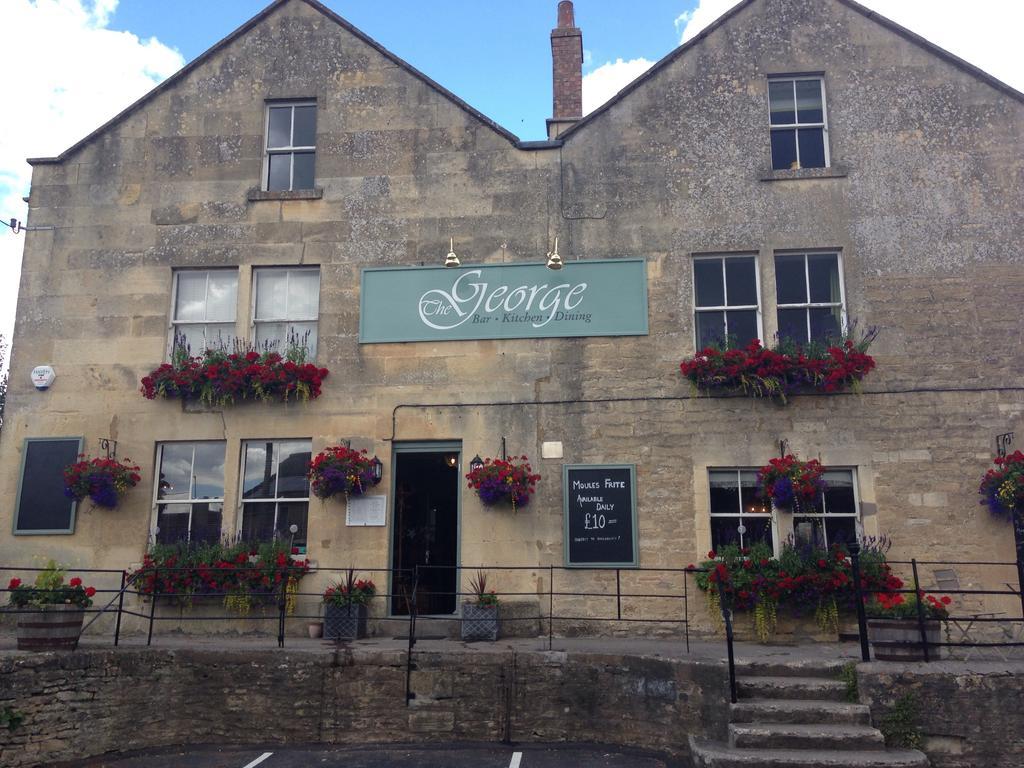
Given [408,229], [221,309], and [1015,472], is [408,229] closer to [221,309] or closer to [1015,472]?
[221,309]

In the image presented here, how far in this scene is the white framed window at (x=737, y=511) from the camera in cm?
1155

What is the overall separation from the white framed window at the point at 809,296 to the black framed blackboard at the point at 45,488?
32.8 feet

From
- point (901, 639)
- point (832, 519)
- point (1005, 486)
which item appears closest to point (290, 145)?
point (832, 519)

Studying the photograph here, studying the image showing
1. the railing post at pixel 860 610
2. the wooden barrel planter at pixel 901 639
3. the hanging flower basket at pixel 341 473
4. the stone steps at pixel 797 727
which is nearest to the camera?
the stone steps at pixel 797 727

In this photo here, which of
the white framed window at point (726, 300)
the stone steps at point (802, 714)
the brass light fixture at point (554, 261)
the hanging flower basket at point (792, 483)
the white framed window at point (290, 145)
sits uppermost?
the white framed window at point (290, 145)

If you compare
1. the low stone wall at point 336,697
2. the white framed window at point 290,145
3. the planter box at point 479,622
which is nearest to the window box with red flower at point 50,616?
the low stone wall at point 336,697

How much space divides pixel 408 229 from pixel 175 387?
12.9 feet

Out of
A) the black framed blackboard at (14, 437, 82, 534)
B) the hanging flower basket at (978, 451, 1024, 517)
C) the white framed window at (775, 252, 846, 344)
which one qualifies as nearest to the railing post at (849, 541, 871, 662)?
the hanging flower basket at (978, 451, 1024, 517)

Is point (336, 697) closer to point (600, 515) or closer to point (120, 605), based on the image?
point (120, 605)

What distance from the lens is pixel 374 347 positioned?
12.5 meters

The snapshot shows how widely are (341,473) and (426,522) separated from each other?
6.32 ft

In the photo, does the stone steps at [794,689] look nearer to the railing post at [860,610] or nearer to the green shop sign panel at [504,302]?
the railing post at [860,610]

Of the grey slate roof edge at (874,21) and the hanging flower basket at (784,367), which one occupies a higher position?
the grey slate roof edge at (874,21)

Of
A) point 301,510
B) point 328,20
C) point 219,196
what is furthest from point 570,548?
point 328,20
